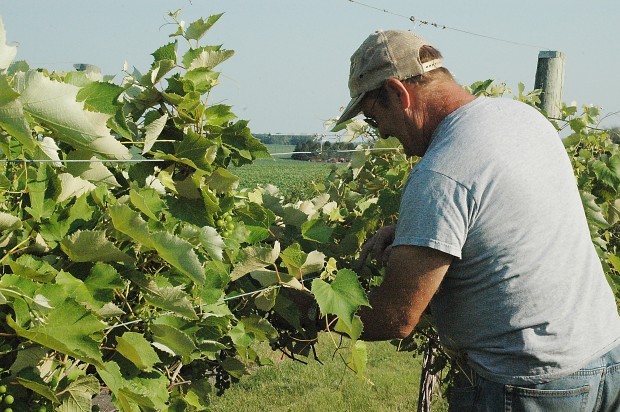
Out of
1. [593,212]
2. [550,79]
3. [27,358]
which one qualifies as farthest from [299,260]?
[550,79]

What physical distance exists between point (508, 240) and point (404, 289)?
0.32 meters

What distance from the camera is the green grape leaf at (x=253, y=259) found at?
7.60 feet

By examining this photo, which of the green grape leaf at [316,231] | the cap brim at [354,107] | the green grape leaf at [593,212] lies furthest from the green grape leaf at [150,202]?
the green grape leaf at [593,212]

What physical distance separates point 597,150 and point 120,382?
11.0ft

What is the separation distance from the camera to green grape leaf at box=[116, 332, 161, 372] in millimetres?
1915

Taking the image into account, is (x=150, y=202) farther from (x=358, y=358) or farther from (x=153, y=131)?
(x=358, y=358)

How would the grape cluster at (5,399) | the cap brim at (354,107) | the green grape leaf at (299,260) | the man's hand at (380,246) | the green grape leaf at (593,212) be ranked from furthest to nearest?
the green grape leaf at (593,212)
the man's hand at (380,246)
the cap brim at (354,107)
the green grape leaf at (299,260)
the grape cluster at (5,399)

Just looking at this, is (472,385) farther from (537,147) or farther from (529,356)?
(537,147)

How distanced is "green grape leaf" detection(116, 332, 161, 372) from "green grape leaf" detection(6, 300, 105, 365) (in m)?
0.18

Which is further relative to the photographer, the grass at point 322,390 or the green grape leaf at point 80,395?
the grass at point 322,390

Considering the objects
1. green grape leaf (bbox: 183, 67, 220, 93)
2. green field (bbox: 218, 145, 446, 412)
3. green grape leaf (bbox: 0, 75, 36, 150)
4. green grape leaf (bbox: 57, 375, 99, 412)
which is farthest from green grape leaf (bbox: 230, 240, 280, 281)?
green field (bbox: 218, 145, 446, 412)

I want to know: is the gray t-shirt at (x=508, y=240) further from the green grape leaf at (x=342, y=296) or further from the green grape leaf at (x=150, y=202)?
the green grape leaf at (x=150, y=202)

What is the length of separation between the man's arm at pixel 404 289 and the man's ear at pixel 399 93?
475 mm

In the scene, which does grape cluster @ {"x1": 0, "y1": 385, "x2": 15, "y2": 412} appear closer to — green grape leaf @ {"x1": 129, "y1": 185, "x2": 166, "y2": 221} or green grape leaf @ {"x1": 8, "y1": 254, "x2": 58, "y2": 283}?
green grape leaf @ {"x1": 8, "y1": 254, "x2": 58, "y2": 283}
